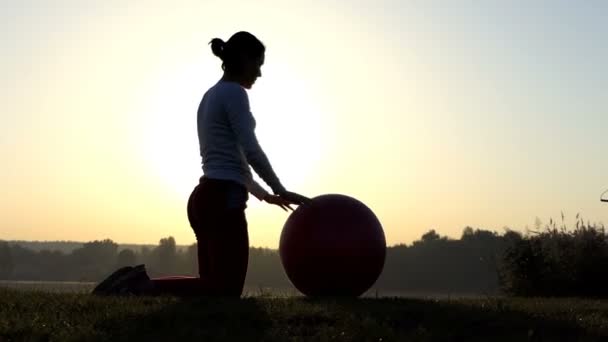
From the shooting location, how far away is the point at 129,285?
8727mm

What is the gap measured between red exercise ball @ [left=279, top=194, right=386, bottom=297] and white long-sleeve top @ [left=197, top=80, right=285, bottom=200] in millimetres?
660

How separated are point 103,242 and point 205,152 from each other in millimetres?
98990

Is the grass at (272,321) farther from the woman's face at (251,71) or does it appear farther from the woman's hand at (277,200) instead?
the woman's face at (251,71)

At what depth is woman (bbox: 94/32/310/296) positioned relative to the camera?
841cm

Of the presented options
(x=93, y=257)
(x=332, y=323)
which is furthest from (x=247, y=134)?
(x=93, y=257)

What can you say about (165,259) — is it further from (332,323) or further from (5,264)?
(332,323)

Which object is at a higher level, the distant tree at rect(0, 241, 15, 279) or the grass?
the distant tree at rect(0, 241, 15, 279)

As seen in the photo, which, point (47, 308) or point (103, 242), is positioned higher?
point (103, 242)

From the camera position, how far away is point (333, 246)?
8906 millimetres

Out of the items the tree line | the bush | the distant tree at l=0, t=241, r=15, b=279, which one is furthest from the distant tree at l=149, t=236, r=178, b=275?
the bush

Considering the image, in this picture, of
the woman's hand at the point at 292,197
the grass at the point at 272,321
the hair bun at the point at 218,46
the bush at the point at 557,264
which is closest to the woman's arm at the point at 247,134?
the woman's hand at the point at 292,197

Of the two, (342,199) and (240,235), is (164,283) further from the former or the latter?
(342,199)

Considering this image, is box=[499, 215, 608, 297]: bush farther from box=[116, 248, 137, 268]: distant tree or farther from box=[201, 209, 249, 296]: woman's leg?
box=[116, 248, 137, 268]: distant tree

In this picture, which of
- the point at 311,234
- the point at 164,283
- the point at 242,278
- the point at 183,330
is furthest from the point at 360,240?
the point at 183,330
